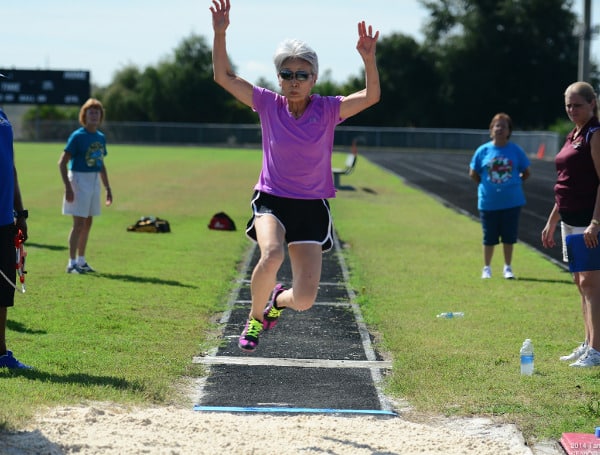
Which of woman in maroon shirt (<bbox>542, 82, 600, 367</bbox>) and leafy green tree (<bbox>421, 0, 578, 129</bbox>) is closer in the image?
woman in maroon shirt (<bbox>542, 82, 600, 367</bbox>)

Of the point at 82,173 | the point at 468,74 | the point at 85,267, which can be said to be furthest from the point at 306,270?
the point at 468,74

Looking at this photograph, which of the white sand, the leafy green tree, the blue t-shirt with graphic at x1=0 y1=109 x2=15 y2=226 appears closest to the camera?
the white sand

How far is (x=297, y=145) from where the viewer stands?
6.40 m

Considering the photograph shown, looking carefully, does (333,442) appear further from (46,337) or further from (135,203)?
(135,203)

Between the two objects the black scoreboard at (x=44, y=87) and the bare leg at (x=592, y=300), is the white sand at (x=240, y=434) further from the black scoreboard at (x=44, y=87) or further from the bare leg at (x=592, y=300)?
the black scoreboard at (x=44, y=87)

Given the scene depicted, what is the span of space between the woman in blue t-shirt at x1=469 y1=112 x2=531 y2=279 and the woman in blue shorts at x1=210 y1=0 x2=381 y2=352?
6.82m

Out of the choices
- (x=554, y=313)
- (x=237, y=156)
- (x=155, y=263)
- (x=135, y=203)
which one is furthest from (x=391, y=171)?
(x=554, y=313)

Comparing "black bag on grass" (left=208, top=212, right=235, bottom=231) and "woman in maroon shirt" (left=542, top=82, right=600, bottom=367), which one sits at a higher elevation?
"woman in maroon shirt" (left=542, top=82, right=600, bottom=367)

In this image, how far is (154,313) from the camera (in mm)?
10109

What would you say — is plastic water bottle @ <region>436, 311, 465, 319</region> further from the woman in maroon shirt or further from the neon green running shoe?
the neon green running shoe

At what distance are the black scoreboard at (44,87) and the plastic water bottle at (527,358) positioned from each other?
60.4 meters

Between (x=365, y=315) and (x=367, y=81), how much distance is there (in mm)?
4236

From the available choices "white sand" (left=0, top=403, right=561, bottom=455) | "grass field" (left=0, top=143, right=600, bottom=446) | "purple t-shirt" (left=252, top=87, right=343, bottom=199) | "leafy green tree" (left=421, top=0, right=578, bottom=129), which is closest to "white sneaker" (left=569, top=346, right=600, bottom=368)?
"grass field" (left=0, top=143, right=600, bottom=446)

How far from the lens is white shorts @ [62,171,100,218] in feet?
41.7
